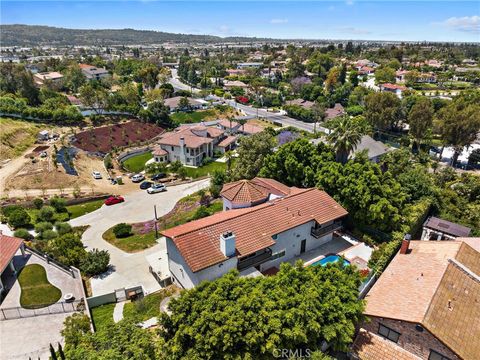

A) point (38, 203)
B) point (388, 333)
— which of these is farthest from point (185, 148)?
point (388, 333)

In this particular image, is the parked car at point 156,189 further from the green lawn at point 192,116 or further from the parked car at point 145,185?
the green lawn at point 192,116

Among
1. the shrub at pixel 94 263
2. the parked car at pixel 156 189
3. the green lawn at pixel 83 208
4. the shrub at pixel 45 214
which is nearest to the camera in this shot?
the shrub at pixel 94 263

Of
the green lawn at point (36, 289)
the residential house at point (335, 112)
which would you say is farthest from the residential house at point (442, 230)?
the residential house at point (335, 112)

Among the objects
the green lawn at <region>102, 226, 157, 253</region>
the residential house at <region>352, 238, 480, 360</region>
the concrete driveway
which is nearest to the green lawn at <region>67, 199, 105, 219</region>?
the concrete driveway

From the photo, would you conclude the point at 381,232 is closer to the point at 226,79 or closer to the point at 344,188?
the point at 344,188

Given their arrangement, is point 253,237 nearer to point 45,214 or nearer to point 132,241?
point 132,241

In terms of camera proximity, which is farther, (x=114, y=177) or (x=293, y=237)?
(x=114, y=177)

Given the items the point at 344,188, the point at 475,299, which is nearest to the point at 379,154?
the point at 344,188
